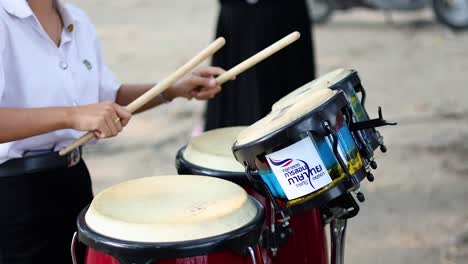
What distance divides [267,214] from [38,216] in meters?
0.59

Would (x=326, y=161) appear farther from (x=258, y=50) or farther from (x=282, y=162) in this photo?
(x=258, y=50)

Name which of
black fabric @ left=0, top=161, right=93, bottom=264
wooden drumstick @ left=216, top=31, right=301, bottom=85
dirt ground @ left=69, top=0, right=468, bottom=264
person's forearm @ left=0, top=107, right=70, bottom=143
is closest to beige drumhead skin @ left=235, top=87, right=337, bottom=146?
wooden drumstick @ left=216, top=31, right=301, bottom=85

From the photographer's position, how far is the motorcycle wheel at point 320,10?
27.8 ft

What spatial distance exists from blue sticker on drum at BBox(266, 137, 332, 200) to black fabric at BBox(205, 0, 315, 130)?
1896 mm

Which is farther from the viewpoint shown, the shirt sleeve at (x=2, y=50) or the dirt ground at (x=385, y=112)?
the dirt ground at (x=385, y=112)

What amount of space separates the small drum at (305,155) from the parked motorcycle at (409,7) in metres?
6.46

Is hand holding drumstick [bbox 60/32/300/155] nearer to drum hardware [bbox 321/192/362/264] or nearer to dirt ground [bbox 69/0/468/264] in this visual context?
drum hardware [bbox 321/192/362/264]

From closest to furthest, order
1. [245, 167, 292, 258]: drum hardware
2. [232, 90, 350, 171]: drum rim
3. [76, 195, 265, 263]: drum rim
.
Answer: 1. [76, 195, 265, 263]: drum rim
2. [232, 90, 350, 171]: drum rim
3. [245, 167, 292, 258]: drum hardware

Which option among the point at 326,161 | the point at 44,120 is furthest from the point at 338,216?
the point at 44,120

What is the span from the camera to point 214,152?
2.24 m

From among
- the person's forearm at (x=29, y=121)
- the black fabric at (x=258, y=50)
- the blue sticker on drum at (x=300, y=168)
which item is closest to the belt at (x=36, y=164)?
the person's forearm at (x=29, y=121)

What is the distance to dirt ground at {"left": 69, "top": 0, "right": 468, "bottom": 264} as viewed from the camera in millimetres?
3801

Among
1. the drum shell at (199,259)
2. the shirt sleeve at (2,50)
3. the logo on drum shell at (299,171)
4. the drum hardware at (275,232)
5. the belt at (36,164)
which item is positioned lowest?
the drum hardware at (275,232)

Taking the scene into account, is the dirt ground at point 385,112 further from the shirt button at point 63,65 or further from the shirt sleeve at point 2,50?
the shirt sleeve at point 2,50
